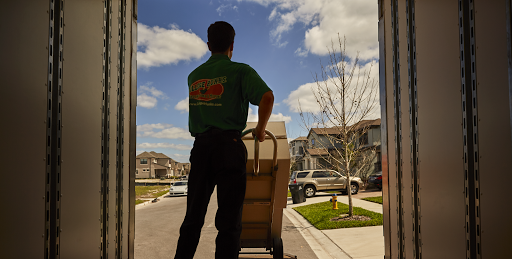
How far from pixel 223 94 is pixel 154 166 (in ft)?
357

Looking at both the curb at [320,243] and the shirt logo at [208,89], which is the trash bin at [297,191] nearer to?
the curb at [320,243]

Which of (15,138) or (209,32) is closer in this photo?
(15,138)

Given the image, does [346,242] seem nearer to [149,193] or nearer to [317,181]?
[317,181]

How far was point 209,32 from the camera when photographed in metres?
2.70

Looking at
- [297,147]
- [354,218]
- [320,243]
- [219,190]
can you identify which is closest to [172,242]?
[320,243]

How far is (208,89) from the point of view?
249 cm

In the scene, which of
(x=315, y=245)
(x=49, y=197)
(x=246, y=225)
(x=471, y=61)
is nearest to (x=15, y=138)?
(x=49, y=197)

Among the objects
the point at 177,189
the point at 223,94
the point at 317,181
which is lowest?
the point at 177,189

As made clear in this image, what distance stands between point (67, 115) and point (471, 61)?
9.51 ft

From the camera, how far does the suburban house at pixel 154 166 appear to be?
10350 cm

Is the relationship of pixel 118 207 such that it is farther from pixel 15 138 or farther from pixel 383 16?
pixel 383 16

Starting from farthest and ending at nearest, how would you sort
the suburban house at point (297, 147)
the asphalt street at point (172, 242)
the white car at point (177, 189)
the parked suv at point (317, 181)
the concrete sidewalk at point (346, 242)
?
1. the white car at point (177, 189)
2. the parked suv at point (317, 181)
3. the suburban house at point (297, 147)
4. the asphalt street at point (172, 242)
5. the concrete sidewalk at point (346, 242)

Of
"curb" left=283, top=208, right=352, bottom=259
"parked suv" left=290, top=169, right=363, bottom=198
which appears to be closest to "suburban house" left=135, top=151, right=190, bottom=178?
"parked suv" left=290, top=169, right=363, bottom=198

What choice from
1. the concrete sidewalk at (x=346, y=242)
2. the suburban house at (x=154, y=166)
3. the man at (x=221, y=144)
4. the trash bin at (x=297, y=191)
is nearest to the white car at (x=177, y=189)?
the trash bin at (x=297, y=191)
